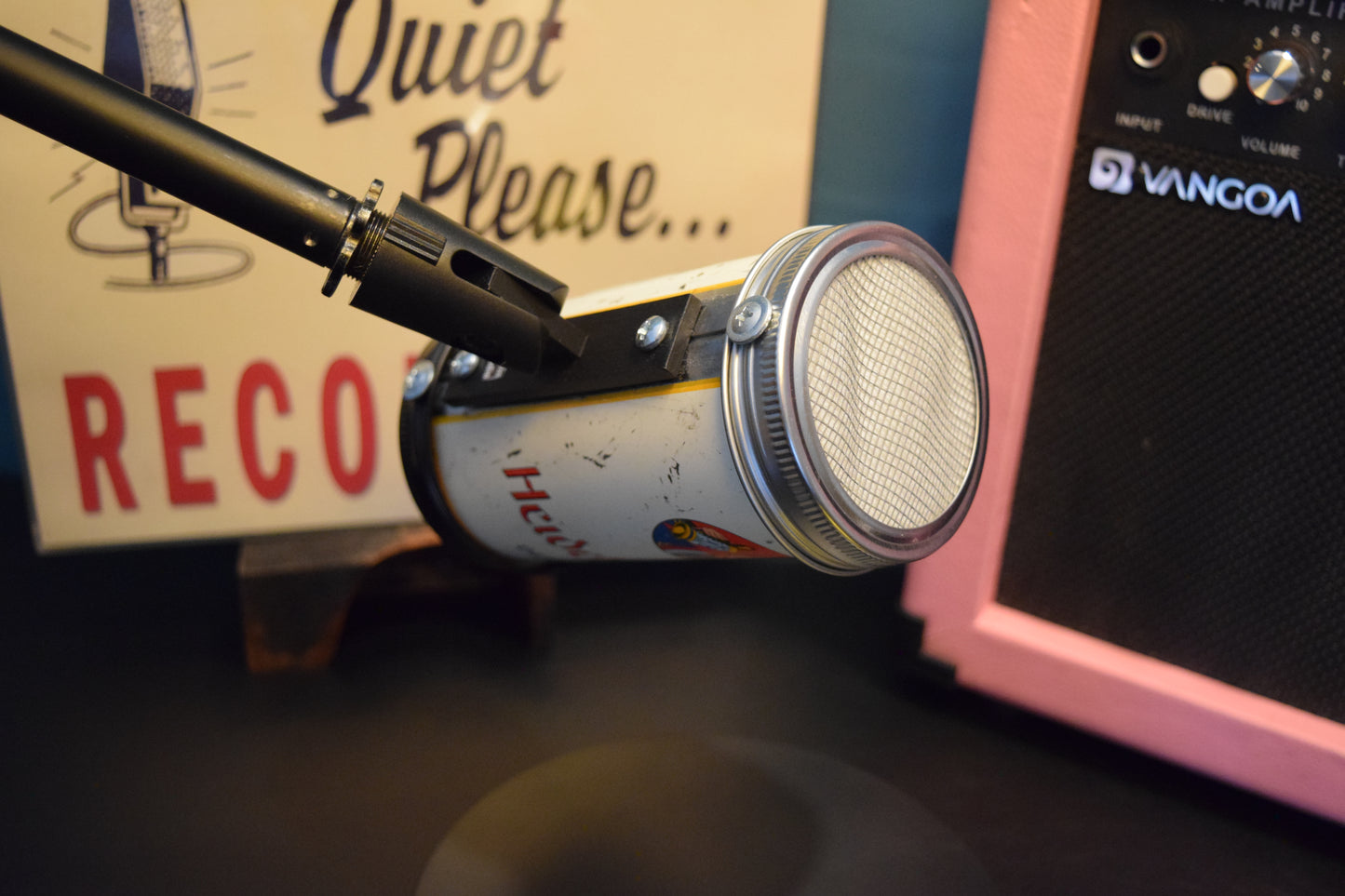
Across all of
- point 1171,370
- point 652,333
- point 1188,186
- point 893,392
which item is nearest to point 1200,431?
point 1171,370

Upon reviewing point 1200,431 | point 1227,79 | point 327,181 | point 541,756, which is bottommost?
point 541,756

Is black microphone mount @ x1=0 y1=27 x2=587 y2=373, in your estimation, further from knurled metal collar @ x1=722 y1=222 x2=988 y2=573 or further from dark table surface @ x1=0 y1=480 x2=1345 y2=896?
dark table surface @ x1=0 y1=480 x2=1345 y2=896

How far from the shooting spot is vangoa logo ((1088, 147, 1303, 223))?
600 millimetres

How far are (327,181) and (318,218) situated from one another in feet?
0.91

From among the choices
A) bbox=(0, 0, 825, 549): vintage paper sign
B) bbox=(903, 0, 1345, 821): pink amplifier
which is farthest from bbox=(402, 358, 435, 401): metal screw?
bbox=(903, 0, 1345, 821): pink amplifier

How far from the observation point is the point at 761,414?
0.47 metres

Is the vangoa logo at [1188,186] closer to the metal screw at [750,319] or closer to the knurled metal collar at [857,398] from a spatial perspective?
the knurled metal collar at [857,398]

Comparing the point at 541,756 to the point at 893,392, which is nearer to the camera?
the point at 893,392

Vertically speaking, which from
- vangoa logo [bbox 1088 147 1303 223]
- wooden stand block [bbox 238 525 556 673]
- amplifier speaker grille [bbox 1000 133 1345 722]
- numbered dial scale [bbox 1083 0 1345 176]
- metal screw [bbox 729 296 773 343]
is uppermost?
numbered dial scale [bbox 1083 0 1345 176]

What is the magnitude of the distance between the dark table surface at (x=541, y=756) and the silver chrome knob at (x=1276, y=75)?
1.50 ft

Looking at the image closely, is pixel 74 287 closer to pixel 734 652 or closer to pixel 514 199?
pixel 514 199

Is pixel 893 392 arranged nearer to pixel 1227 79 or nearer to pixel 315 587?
pixel 1227 79

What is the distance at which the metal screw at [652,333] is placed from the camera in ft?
1.73

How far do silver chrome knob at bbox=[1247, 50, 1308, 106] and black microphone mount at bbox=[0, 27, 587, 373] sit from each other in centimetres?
44
